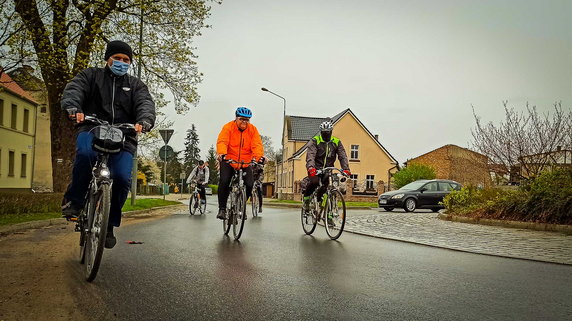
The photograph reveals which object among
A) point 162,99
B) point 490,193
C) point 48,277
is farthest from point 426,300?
point 162,99

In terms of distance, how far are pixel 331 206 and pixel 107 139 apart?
208 inches

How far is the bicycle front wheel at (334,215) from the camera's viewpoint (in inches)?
364

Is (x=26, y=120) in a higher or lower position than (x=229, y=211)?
higher

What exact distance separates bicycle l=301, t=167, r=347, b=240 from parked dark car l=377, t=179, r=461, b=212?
48.2 ft

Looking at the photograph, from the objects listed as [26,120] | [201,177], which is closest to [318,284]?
[201,177]

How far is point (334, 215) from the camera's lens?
371 inches

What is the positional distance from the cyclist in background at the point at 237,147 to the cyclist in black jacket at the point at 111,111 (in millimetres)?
3291

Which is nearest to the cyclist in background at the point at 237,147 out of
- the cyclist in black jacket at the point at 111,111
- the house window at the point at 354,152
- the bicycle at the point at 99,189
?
the cyclist in black jacket at the point at 111,111

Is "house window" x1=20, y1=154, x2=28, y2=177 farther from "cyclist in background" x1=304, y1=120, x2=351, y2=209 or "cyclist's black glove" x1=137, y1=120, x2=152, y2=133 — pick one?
"cyclist's black glove" x1=137, y1=120, x2=152, y2=133

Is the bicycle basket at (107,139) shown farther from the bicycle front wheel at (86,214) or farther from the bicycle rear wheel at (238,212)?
the bicycle rear wheel at (238,212)

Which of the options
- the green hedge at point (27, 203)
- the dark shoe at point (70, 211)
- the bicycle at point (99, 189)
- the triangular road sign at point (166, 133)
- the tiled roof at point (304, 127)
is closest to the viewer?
the bicycle at point (99, 189)

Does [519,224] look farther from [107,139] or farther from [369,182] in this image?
[369,182]

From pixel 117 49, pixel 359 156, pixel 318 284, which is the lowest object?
pixel 318 284

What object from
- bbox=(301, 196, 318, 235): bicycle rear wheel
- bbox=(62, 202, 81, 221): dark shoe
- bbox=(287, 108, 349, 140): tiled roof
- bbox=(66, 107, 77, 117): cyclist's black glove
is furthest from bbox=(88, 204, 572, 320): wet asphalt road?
bbox=(287, 108, 349, 140): tiled roof
